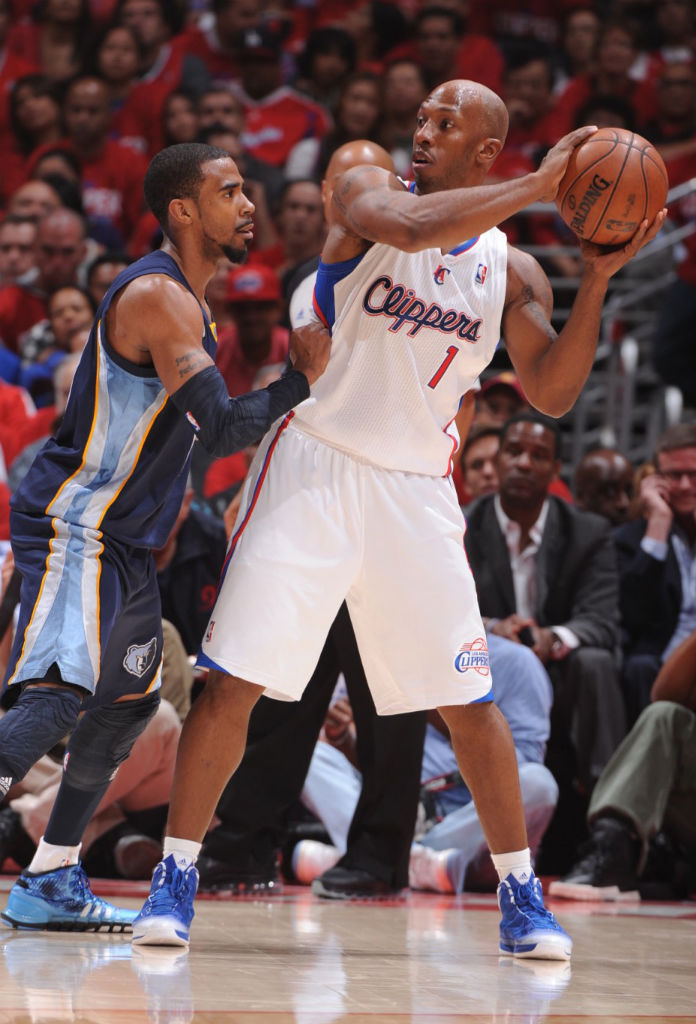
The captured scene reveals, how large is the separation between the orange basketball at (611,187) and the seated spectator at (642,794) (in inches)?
81.9

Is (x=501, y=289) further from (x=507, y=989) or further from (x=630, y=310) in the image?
(x=630, y=310)

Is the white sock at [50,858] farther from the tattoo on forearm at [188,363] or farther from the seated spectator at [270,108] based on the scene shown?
the seated spectator at [270,108]

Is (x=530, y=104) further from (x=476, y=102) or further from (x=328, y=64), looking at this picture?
(x=476, y=102)

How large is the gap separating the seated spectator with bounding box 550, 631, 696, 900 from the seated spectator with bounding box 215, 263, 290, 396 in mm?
3248

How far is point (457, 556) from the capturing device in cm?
341

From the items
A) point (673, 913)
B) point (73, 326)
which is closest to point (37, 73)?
point (73, 326)

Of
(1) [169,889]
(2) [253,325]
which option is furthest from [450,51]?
(1) [169,889]

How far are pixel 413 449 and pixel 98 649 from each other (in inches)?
36.0

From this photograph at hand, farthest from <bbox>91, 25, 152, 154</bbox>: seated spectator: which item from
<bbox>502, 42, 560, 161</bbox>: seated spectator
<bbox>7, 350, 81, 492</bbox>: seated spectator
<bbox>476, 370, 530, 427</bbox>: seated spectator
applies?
<bbox>476, 370, 530, 427</bbox>: seated spectator

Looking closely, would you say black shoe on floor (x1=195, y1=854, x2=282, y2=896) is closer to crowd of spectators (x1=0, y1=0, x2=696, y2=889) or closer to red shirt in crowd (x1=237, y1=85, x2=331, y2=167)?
crowd of spectators (x1=0, y1=0, x2=696, y2=889)

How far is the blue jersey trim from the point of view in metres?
3.44

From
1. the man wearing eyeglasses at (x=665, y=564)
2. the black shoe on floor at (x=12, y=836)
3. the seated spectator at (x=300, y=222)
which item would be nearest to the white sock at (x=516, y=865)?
the black shoe on floor at (x=12, y=836)

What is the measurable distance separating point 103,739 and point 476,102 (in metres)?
1.84

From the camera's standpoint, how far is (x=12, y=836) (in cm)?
468
